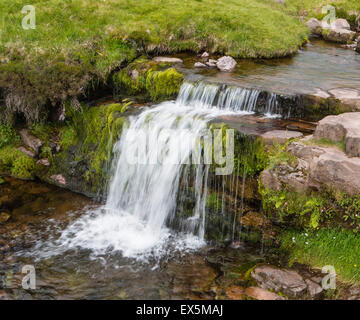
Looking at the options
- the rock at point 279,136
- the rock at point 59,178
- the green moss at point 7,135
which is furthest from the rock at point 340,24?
the green moss at point 7,135

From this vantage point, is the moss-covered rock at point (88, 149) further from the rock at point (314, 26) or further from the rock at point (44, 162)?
the rock at point (314, 26)

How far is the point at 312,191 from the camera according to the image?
741cm

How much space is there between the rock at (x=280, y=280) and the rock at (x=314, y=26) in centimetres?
1734

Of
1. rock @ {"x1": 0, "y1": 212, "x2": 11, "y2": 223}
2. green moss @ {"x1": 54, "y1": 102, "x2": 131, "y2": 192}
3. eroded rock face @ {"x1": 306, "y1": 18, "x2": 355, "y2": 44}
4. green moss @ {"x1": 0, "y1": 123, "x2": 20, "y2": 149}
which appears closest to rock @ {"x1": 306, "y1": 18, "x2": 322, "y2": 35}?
eroded rock face @ {"x1": 306, "y1": 18, "x2": 355, "y2": 44}

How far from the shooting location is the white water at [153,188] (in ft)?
29.1

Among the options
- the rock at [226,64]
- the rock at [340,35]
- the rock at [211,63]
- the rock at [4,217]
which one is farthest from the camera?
the rock at [340,35]

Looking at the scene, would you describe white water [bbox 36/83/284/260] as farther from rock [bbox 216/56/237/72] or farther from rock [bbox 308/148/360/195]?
rock [bbox 308/148/360/195]

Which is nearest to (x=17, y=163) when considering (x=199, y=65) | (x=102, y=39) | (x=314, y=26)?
(x=102, y=39)

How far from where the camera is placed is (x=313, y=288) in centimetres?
679

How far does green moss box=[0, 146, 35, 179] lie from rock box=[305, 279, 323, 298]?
8.88 m

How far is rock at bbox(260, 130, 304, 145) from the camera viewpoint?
8.24 m

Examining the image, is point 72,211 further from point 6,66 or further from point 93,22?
point 93,22

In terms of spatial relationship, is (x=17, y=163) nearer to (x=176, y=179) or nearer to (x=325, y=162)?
(x=176, y=179)

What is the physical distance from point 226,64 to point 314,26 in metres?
10.9
